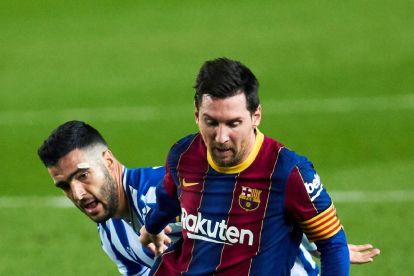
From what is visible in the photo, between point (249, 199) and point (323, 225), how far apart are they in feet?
1.36

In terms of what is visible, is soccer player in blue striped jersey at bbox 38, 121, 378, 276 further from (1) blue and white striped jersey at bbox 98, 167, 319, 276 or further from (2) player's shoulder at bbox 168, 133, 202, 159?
(2) player's shoulder at bbox 168, 133, 202, 159

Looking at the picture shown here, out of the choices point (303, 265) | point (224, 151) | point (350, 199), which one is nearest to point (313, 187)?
point (224, 151)

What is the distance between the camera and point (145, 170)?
5.41 meters

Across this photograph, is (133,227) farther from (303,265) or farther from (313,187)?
(313,187)

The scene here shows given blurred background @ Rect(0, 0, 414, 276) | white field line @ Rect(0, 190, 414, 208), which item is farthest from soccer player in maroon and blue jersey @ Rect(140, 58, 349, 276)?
white field line @ Rect(0, 190, 414, 208)

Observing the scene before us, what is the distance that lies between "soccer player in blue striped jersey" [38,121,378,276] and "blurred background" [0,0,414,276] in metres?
2.86

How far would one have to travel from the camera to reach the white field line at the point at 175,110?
1188cm

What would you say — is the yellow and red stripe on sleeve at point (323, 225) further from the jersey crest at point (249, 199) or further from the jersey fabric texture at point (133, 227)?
the jersey fabric texture at point (133, 227)

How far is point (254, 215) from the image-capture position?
416cm

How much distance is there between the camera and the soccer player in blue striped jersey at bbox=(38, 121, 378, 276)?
5129mm

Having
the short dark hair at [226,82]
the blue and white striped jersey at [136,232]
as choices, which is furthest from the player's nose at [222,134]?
the blue and white striped jersey at [136,232]

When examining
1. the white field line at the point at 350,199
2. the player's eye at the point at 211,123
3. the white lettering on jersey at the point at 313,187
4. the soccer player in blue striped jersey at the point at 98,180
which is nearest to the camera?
the white lettering on jersey at the point at 313,187

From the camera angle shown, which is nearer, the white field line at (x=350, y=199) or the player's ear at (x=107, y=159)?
the player's ear at (x=107, y=159)

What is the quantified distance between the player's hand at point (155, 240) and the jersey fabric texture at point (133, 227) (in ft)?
0.83
